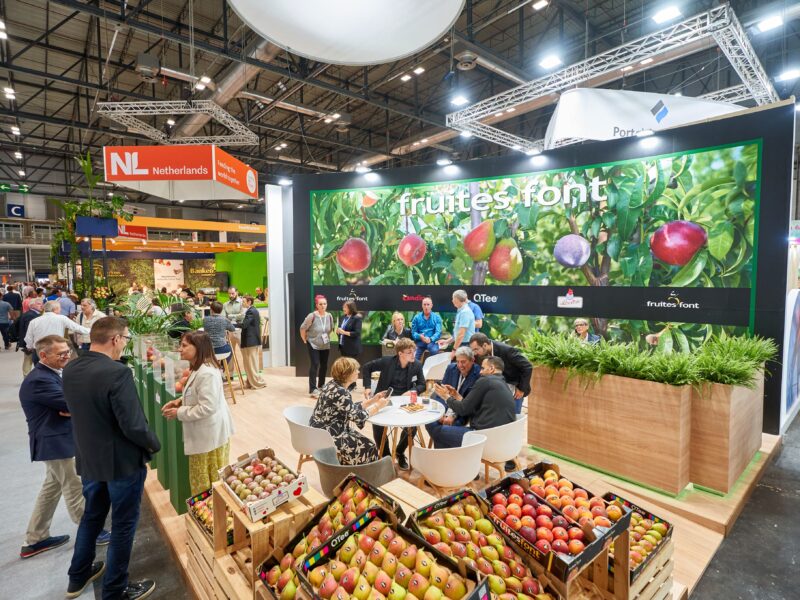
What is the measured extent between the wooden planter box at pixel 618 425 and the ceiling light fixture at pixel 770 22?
5862 mm

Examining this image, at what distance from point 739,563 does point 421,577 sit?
2.58m

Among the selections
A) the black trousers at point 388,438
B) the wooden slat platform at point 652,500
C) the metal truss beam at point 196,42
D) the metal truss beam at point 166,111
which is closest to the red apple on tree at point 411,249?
the wooden slat platform at point 652,500

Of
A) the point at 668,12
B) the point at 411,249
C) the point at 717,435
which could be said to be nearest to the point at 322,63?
the point at 411,249

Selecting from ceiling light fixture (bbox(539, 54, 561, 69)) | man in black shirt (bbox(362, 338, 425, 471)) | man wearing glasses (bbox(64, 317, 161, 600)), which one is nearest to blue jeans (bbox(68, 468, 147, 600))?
man wearing glasses (bbox(64, 317, 161, 600))

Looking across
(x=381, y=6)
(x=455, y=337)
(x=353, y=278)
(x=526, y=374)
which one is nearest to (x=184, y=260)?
(x=353, y=278)

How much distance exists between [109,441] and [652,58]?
7.80 meters

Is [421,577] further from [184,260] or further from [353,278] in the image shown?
[184,260]

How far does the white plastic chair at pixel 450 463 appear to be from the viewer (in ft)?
9.09

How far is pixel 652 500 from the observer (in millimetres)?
3262

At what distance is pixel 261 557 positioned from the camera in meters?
1.74

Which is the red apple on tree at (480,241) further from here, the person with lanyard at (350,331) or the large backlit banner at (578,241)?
the person with lanyard at (350,331)

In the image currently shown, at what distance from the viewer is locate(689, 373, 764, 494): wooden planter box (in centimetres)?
325

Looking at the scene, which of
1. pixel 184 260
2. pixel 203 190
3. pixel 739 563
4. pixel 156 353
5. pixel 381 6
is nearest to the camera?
pixel 381 6

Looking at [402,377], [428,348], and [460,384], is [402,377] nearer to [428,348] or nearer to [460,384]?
[460,384]
